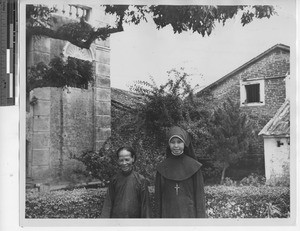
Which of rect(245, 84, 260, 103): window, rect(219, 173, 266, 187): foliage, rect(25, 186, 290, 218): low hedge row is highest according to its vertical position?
rect(245, 84, 260, 103): window

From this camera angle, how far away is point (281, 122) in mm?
3084

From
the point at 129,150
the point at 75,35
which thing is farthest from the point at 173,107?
the point at 75,35

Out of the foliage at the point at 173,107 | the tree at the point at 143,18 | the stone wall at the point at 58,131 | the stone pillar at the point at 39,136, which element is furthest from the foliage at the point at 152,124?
the tree at the point at 143,18

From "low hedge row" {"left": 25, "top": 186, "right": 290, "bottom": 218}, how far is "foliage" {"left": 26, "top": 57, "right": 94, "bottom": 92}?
25.8 inches

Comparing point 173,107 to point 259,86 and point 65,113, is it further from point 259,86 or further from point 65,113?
point 65,113

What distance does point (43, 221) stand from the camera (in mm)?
Result: 3105

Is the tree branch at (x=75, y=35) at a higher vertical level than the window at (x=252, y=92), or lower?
higher

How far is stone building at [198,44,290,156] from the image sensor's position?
121 inches

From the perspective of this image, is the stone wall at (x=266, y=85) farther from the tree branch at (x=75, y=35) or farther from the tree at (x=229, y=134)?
the tree branch at (x=75, y=35)

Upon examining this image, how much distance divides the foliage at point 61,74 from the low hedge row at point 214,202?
2.15 ft

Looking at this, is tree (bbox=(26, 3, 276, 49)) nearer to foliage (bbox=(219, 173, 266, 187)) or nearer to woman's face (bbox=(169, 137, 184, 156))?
woman's face (bbox=(169, 137, 184, 156))

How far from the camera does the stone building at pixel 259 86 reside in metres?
3.08

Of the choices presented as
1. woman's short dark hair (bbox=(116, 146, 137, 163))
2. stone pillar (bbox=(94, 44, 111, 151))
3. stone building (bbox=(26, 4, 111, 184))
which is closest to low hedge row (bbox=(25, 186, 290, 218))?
stone building (bbox=(26, 4, 111, 184))
